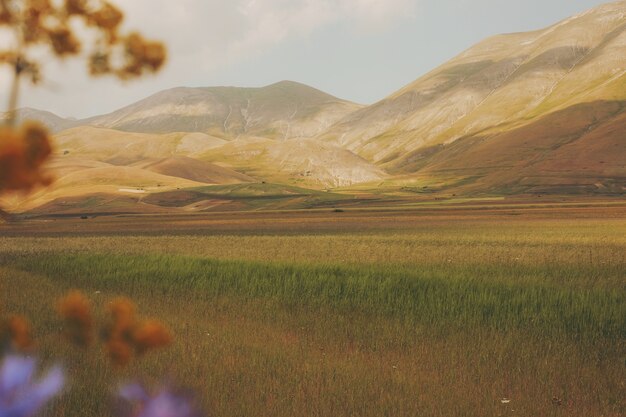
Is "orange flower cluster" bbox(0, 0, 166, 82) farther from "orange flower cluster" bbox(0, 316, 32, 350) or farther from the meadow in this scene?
the meadow

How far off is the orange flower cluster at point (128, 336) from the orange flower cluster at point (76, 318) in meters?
0.08

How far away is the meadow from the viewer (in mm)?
6926

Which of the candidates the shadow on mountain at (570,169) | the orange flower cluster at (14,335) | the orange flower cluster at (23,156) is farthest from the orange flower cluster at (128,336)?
the shadow on mountain at (570,169)

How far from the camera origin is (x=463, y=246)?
88.6ft

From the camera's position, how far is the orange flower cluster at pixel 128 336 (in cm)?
182

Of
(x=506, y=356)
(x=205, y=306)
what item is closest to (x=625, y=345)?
(x=506, y=356)

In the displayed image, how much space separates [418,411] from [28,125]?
19.6 ft

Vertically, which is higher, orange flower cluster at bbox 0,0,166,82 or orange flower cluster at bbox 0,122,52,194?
orange flower cluster at bbox 0,0,166,82

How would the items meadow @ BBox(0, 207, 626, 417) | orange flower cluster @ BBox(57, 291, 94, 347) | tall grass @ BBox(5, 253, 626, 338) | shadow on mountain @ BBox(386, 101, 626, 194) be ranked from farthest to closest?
1. shadow on mountain @ BBox(386, 101, 626, 194)
2. tall grass @ BBox(5, 253, 626, 338)
3. meadow @ BBox(0, 207, 626, 417)
4. orange flower cluster @ BBox(57, 291, 94, 347)

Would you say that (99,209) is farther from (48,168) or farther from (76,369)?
(48,168)

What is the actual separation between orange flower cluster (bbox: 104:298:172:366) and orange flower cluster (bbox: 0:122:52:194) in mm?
569

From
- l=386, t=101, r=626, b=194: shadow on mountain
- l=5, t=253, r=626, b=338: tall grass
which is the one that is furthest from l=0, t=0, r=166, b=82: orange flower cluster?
l=386, t=101, r=626, b=194: shadow on mountain

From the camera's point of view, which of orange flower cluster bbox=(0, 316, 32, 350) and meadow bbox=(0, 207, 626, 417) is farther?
meadow bbox=(0, 207, 626, 417)

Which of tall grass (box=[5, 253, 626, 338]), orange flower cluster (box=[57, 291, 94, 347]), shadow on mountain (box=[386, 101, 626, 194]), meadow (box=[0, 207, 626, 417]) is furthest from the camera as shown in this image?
shadow on mountain (box=[386, 101, 626, 194])
